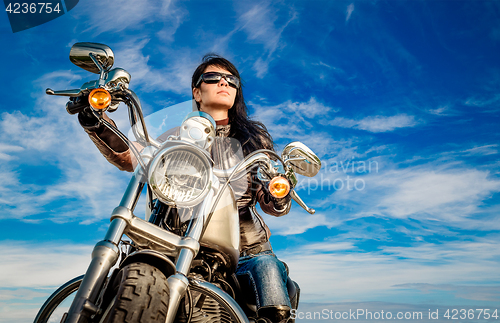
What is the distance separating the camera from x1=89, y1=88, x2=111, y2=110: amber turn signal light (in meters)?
1.76

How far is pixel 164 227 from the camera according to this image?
6.30 feet

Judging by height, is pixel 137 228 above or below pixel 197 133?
below

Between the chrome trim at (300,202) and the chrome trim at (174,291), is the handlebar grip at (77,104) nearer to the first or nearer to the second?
the chrome trim at (174,291)

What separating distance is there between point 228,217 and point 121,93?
3.10ft

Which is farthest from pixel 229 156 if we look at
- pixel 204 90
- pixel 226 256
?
pixel 226 256

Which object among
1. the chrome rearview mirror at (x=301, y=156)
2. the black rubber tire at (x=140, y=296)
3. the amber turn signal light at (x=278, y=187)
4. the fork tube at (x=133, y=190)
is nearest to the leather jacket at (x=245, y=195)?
the chrome rearview mirror at (x=301, y=156)

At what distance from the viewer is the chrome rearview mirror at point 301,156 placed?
2354mm

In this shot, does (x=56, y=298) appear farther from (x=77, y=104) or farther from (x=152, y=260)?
(x=77, y=104)

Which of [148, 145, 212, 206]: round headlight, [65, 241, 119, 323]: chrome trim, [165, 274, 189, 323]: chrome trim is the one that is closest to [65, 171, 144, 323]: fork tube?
[65, 241, 119, 323]: chrome trim

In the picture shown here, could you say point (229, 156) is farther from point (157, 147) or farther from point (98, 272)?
point (98, 272)

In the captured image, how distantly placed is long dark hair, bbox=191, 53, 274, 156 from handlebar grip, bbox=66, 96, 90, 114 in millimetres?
1710

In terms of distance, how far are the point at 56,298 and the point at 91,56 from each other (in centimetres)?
128

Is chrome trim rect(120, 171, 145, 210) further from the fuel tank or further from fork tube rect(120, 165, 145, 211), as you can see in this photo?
the fuel tank

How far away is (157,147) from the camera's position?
1926mm
